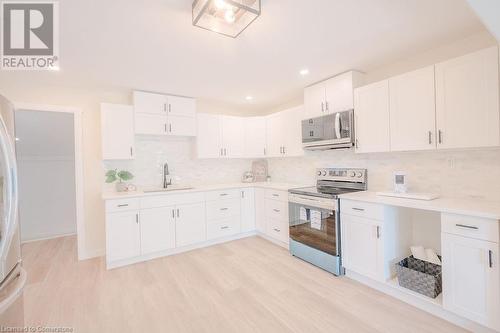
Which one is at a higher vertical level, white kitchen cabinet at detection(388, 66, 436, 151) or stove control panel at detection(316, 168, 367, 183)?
white kitchen cabinet at detection(388, 66, 436, 151)

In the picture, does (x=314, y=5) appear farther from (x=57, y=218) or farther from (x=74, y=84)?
(x=57, y=218)

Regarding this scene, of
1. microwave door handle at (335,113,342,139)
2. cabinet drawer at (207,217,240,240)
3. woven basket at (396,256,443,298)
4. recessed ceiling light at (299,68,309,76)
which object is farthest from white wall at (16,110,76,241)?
woven basket at (396,256,443,298)

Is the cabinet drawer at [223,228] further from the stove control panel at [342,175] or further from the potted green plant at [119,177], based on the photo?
the stove control panel at [342,175]

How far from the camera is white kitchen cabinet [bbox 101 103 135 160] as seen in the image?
10.3 feet

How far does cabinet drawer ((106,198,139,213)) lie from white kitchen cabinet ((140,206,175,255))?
15 centimetres

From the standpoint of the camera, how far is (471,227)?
1.65 m

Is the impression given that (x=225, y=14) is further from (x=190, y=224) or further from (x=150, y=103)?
(x=190, y=224)

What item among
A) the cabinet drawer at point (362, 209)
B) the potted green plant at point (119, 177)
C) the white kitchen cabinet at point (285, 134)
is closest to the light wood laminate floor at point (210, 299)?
the cabinet drawer at point (362, 209)

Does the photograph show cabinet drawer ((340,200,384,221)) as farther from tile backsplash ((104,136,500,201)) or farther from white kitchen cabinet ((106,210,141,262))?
white kitchen cabinet ((106,210,141,262))

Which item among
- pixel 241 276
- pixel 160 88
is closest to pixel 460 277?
pixel 241 276

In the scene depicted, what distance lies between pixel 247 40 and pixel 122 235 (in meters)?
2.78

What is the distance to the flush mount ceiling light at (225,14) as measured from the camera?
4.99 feet

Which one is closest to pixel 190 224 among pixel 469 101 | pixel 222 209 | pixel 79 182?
pixel 222 209

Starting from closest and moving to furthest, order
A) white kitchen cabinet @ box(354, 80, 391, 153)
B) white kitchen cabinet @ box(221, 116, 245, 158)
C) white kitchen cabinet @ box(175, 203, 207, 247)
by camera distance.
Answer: white kitchen cabinet @ box(354, 80, 391, 153) → white kitchen cabinet @ box(175, 203, 207, 247) → white kitchen cabinet @ box(221, 116, 245, 158)
